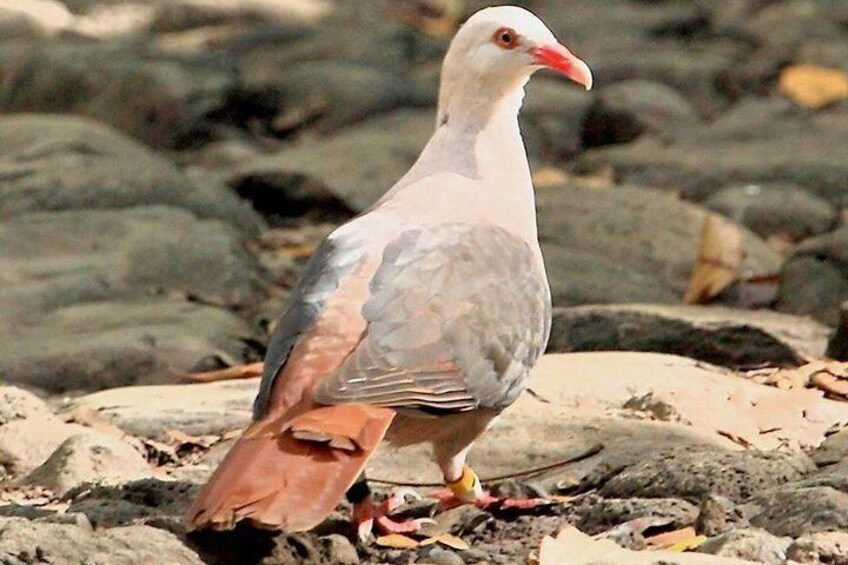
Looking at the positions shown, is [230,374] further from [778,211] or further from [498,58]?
[778,211]

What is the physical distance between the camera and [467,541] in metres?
4.59

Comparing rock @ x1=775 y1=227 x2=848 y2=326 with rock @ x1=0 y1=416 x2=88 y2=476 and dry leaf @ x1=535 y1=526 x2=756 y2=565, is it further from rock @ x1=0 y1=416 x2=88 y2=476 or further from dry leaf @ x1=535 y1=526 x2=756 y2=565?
dry leaf @ x1=535 y1=526 x2=756 y2=565

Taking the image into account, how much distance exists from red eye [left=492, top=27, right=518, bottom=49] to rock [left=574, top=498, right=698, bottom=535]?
161 cm

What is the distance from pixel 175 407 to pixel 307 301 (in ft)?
4.26

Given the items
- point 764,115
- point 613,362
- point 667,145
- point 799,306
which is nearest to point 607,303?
point 799,306

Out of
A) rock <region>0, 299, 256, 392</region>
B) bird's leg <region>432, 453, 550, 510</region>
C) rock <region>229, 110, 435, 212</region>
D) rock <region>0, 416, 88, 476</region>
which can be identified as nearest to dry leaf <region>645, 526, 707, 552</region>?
bird's leg <region>432, 453, 550, 510</region>

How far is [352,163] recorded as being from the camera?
10.0 meters

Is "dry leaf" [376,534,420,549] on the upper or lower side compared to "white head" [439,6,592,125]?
lower

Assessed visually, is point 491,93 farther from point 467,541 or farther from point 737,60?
point 737,60

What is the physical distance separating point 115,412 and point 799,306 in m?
2.94

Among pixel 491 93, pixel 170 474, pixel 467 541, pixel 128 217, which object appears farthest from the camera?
pixel 128 217

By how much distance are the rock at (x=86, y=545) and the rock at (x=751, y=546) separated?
1.02 metres

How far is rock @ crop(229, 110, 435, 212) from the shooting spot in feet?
31.5

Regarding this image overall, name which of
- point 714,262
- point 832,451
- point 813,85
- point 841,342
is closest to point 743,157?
point 813,85
